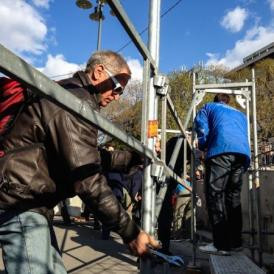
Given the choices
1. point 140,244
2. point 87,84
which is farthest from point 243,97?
point 140,244

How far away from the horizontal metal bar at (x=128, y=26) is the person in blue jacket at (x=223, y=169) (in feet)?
6.79

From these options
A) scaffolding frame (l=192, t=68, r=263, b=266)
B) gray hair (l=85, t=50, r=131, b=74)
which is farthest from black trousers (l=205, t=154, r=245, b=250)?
gray hair (l=85, t=50, r=131, b=74)

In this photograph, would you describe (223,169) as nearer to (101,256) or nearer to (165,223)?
(165,223)

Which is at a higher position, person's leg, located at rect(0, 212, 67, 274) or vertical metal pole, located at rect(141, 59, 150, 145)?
vertical metal pole, located at rect(141, 59, 150, 145)

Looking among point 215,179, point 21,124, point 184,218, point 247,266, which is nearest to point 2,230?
point 21,124

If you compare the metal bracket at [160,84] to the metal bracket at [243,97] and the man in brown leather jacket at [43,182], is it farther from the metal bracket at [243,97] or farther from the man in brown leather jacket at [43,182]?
the metal bracket at [243,97]

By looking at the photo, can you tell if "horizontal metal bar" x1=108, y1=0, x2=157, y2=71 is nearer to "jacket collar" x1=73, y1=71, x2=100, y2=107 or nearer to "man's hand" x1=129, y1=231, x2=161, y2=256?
"jacket collar" x1=73, y1=71, x2=100, y2=107

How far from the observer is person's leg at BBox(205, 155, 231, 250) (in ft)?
13.4

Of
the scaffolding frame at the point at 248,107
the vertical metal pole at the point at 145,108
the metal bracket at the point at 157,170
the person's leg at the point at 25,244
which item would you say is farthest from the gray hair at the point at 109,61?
the scaffolding frame at the point at 248,107

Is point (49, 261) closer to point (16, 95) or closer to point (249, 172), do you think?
point (16, 95)

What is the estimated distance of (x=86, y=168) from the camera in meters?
1.78

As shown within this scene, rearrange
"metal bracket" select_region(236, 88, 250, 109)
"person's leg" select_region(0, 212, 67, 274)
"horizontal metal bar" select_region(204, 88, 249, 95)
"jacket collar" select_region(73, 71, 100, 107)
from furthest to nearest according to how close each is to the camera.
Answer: "metal bracket" select_region(236, 88, 250, 109)
"horizontal metal bar" select_region(204, 88, 249, 95)
"jacket collar" select_region(73, 71, 100, 107)
"person's leg" select_region(0, 212, 67, 274)

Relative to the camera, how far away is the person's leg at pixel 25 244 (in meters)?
1.81

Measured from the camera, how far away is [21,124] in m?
1.87
